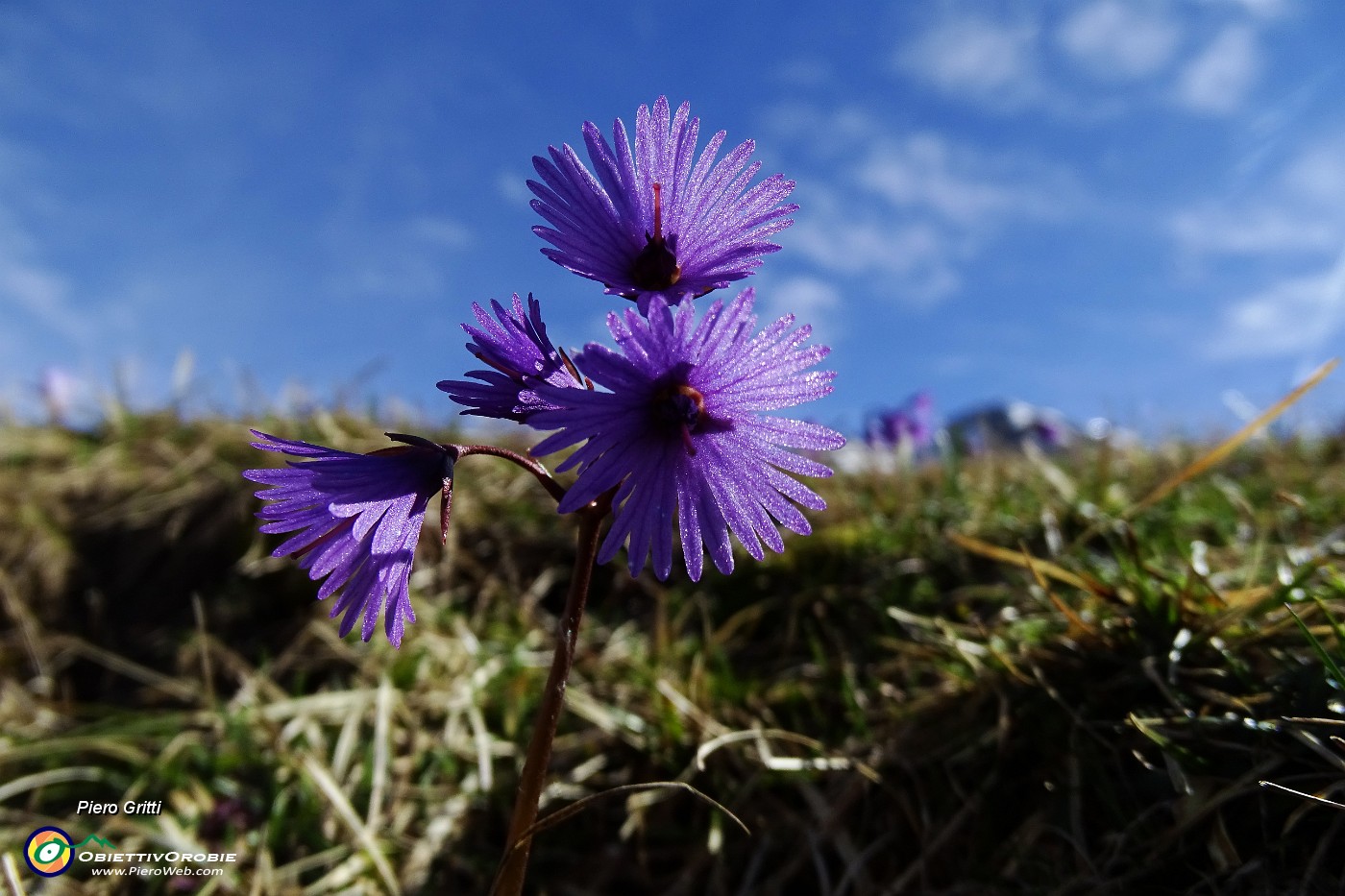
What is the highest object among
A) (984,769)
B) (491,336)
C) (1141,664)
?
(491,336)

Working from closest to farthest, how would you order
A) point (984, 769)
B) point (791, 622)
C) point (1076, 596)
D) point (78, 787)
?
point (984, 769) → point (1076, 596) → point (78, 787) → point (791, 622)

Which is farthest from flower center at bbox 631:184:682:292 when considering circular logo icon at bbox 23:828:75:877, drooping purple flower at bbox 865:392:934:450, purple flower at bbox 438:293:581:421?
drooping purple flower at bbox 865:392:934:450

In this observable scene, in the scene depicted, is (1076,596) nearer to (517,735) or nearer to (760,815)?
(760,815)

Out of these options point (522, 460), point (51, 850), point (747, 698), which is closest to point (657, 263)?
point (522, 460)

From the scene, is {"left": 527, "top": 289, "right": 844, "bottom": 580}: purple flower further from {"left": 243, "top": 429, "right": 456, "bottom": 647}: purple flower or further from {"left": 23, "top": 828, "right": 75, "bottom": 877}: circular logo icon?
{"left": 23, "top": 828, "right": 75, "bottom": 877}: circular logo icon

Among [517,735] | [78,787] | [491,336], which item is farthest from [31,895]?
[491,336]

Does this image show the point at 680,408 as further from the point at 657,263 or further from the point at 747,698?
the point at 747,698
